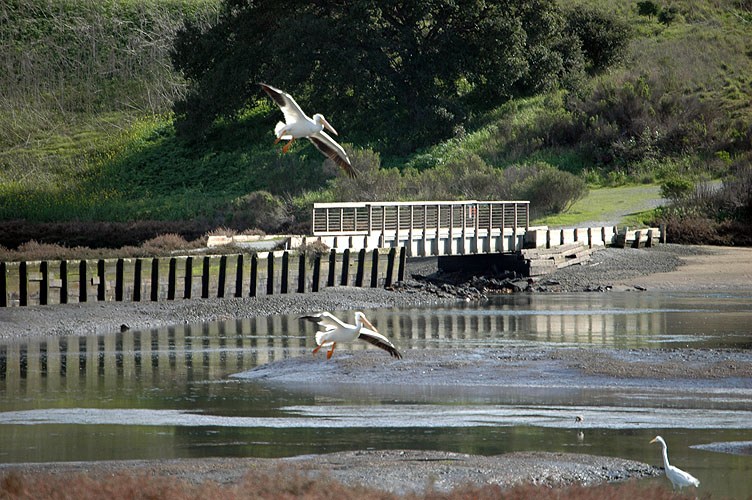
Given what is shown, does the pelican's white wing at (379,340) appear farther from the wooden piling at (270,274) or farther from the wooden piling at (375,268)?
the wooden piling at (375,268)

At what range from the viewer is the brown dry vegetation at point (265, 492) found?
888 centimetres

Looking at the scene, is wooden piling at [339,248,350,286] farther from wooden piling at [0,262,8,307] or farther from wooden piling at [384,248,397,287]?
wooden piling at [0,262,8,307]

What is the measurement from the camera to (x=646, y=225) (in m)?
48.4

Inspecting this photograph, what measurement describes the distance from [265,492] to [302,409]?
666cm

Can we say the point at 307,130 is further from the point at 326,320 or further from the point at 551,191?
the point at 551,191

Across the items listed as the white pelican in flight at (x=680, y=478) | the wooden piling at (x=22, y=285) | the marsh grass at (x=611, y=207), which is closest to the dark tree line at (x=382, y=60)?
the marsh grass at (x=611, y=207)

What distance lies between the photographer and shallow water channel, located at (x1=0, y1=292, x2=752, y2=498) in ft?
43.1

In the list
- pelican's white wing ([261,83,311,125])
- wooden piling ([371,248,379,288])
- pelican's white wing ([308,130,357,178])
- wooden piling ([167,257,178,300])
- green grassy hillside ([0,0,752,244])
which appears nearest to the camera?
pelican's white wing ([261,83,311,125])

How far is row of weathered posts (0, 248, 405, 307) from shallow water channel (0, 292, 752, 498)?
2883 mm

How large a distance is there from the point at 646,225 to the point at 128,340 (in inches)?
1178

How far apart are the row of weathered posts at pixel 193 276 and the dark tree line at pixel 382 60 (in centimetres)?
2308

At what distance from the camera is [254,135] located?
65062mm

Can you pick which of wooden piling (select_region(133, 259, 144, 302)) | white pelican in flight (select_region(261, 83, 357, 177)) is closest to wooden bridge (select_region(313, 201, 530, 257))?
wooden piling (select_region(133, 259, 144, 302))

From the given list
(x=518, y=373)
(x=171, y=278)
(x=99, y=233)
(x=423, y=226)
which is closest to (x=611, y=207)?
(x=423, y=226)
